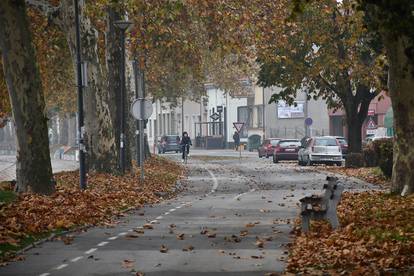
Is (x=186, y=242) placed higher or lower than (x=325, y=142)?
lower

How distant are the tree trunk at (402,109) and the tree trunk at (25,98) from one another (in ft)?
28.9

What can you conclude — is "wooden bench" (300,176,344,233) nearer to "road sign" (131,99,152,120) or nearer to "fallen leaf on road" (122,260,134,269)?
"fallen leaf on road" (122,260,134,269)

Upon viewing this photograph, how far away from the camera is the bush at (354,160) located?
52.0 meters

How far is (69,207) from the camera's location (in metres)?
26.1

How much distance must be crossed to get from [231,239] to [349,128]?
34.4 meters

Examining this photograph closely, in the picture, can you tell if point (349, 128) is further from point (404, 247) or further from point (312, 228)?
point (404, 247)

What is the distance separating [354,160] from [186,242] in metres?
33.7

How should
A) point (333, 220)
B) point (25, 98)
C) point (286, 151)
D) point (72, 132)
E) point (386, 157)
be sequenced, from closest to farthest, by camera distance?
1. point (333, 220)
2. point (25, 98)
3. point (386, 157)
4. point (286, 151)
5. point (72, 132)

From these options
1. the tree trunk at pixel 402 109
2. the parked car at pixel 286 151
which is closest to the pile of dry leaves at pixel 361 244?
the tree trunk at pixel 402 109

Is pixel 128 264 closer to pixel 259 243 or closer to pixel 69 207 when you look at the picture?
pixel 259 243

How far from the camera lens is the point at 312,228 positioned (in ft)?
66.5

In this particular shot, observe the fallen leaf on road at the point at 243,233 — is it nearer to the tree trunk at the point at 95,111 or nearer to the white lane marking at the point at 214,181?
the white lane marking at the point at 214,181

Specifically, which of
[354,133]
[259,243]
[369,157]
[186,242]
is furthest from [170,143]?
[259,243]

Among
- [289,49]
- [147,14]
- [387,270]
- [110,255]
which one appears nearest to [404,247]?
[387,270]
